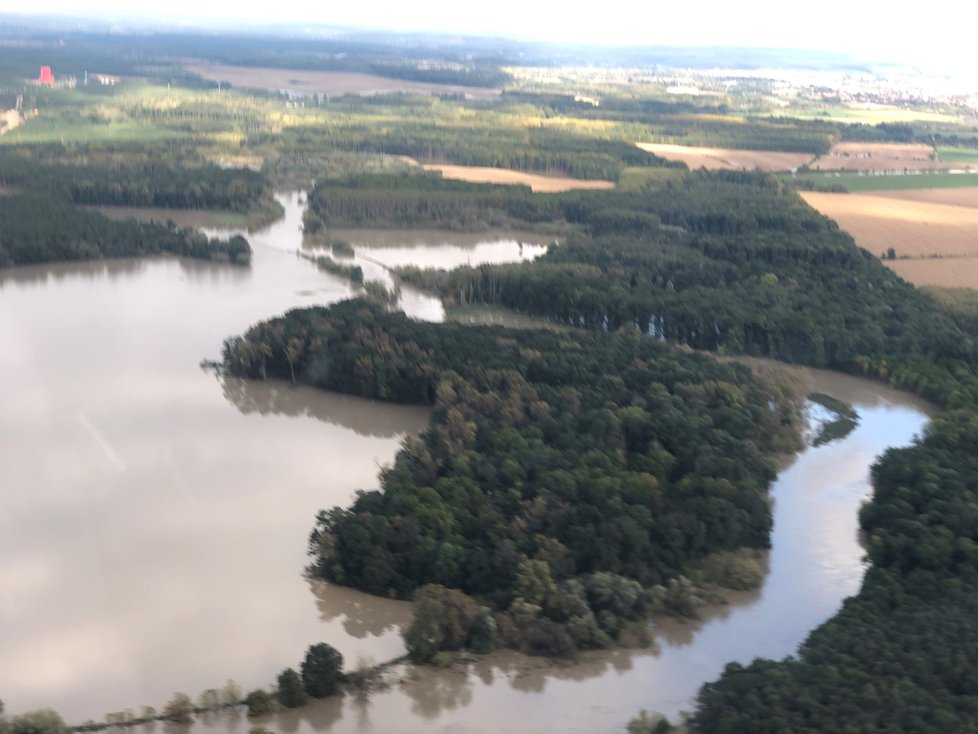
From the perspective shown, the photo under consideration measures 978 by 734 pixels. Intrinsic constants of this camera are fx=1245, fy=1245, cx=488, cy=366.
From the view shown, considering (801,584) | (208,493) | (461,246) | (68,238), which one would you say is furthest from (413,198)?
(801,584)

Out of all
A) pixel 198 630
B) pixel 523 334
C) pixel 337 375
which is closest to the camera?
pixel 198 630

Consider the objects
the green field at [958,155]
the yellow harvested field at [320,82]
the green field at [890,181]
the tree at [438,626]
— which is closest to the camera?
the tree at [438,626]

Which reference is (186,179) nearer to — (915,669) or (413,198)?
(413,198)

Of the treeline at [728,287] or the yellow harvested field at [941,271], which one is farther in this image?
the yellow harvested field at [941,271]

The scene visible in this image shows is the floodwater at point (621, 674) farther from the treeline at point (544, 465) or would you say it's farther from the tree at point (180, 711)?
the treeline at point (544, 465)

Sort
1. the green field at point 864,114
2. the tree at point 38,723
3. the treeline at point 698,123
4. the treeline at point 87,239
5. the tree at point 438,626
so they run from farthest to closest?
→ the green field at point 864,114
the treeline at point 698,123
the treeline at point 87,239
the tree at point 438,626
the tree at point 38,723

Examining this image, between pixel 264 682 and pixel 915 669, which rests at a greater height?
pixel 915 669

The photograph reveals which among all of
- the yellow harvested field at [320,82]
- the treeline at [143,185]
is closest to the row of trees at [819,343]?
the treeline at [143,185]

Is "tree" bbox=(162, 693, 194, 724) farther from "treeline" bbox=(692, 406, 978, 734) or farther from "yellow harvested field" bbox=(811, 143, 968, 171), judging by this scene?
"yellow harvested field" bbox=(811, 143, 968, 171)
